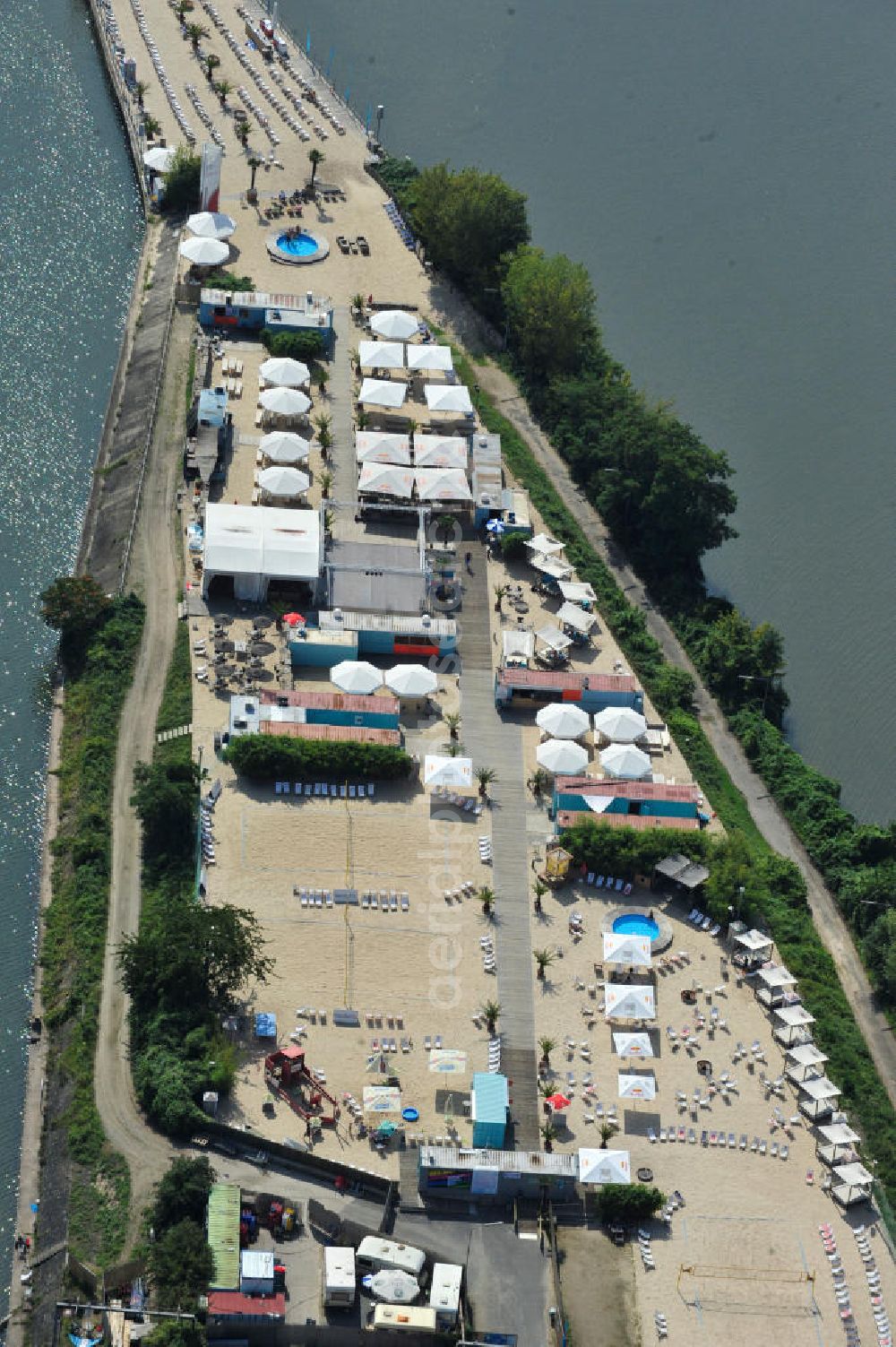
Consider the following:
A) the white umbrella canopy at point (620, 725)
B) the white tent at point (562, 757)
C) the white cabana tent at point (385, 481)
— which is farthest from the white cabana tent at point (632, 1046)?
the white cabana tent at point (385, 481)

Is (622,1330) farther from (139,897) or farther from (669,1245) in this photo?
(139,897)

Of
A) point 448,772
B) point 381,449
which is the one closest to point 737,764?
point 448,772

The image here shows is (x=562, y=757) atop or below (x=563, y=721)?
below

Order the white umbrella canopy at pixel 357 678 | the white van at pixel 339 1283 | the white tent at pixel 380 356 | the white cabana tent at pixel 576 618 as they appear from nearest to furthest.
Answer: the white van at pixel 339 1283, the white umbrella canopy at pixel 357 678, the white cabana tent at pixel 576 618, the white tent at pixel 380 356

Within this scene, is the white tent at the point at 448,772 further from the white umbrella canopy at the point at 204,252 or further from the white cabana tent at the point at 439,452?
the white umbrella canopy at the point at 204,252

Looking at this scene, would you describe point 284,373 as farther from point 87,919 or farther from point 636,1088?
point 636,1088

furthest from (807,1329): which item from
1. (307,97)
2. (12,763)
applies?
(307,97)
